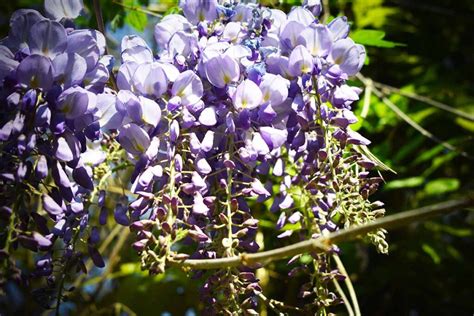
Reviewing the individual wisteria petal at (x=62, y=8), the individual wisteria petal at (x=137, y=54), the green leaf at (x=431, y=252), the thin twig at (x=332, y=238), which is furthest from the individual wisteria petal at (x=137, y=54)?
the green leaf at (x=431, y=252)

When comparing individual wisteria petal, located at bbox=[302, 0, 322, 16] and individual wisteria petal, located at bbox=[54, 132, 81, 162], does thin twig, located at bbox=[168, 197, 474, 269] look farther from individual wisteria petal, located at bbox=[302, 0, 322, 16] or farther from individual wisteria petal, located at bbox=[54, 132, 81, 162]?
individual wisteria petal, located at bbox=[302, 0, 322, 16]

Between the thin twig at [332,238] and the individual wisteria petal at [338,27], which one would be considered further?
the individual wisteria petal at [338,27]

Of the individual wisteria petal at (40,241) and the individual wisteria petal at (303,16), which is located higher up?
the individual wisteria petal at (303,16)

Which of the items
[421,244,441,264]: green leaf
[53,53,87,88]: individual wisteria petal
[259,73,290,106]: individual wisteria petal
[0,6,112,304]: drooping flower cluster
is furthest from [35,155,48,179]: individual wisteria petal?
[421,244,441,264]: green leaf

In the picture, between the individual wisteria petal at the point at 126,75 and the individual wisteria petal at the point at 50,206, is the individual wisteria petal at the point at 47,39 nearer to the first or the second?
the individual wisteria petal at the point at 126,75

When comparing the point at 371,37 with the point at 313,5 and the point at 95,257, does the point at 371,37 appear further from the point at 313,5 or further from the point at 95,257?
the point at 95,257
